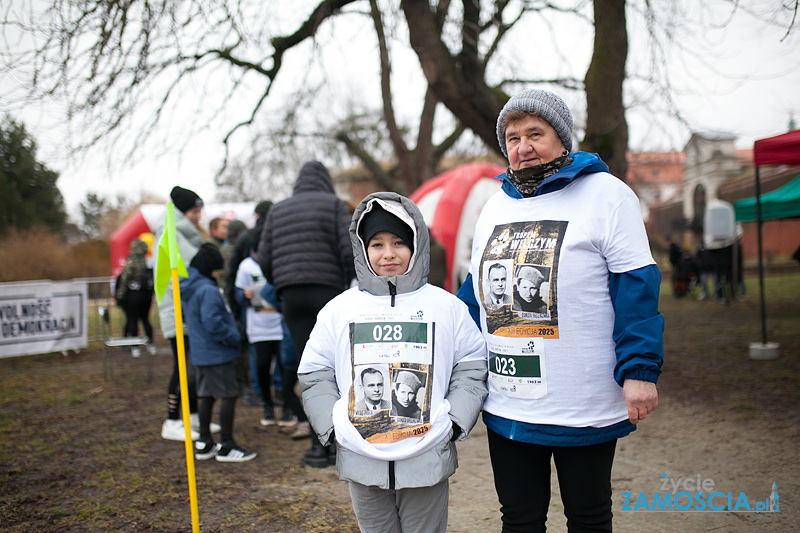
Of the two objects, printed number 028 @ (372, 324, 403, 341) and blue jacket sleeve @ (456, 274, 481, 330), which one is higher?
blue jacket sleeve @ (456, 274, 481, 330)

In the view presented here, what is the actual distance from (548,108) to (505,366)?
907 mm

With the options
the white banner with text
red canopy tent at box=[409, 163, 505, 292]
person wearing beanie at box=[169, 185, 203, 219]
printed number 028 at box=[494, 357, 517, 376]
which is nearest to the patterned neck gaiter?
printed number 028 at box=[494, 357, 517, 376]

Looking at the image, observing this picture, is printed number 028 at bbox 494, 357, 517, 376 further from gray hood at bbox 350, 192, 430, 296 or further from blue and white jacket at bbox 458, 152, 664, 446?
gray hood at bbox 350, 192, 430, 296

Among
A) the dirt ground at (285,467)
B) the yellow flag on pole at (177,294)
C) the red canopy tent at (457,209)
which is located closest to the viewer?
the yellow flag on pole at (177,294)

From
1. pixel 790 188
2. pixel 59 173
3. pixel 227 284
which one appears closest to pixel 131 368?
pixel 59 173

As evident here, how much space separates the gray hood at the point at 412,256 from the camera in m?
2.10

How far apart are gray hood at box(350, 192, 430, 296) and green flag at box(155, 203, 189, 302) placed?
3.64 feet

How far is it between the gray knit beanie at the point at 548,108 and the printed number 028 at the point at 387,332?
87 centimetres

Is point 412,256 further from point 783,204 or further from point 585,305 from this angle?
point 783,204

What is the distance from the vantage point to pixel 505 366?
6.38 ft

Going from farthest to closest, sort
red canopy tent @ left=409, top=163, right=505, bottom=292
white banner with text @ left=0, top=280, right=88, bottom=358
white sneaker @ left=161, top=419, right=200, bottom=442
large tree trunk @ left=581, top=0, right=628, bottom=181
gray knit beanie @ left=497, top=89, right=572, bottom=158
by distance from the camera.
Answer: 1. red canopy tent @ left=409, top=163, right=505, bottom=292
2. white banner with text @ left=0, top=280, right=88, bottom=358
3. large tree trunk @ left=581, top=0, right=628, bottom=181
4. white sneaker @ left=161, top=419, right=200, bottom=442
5. gray knit beanie @ left=497, top=89, right=572, bottom=158

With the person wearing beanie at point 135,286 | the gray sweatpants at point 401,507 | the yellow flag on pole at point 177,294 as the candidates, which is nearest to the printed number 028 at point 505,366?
the gray sweatpants at point 401,507

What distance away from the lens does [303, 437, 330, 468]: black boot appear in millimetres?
Result: 4016

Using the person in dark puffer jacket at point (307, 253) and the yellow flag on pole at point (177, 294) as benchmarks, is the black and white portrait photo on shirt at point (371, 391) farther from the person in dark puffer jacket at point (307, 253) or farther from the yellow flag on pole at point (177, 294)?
the person in dark puffer jacket at point (307, 253)
